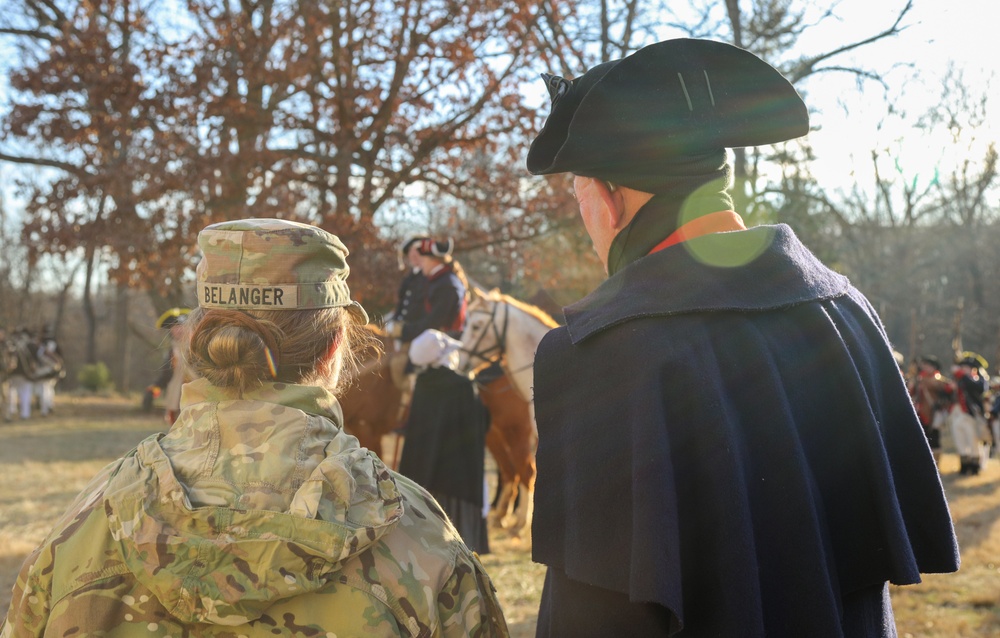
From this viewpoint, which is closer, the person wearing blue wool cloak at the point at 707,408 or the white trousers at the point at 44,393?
the person wearing blue wool cloak at the point at 707,408

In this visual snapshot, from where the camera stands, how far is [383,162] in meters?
11.9

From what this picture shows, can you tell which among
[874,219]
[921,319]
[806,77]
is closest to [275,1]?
[806,77]

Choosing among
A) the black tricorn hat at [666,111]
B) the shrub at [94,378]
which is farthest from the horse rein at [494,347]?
the shrub at [94,378]

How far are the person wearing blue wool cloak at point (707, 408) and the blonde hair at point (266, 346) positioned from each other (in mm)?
438

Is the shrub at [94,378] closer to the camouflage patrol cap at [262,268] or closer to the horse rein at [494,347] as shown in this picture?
the horse rein at [494,347]

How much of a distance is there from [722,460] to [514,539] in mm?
7033

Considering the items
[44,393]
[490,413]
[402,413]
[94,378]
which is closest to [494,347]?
[490,413]

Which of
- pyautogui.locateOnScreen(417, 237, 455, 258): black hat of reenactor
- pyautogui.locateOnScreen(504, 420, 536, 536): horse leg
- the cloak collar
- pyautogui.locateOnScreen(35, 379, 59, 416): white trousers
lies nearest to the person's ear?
the cloak collar

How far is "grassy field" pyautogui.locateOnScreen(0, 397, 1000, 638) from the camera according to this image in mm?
5910

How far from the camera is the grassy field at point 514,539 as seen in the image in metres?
5.91

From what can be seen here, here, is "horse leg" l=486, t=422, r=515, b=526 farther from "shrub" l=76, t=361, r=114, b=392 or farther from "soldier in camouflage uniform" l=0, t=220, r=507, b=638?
"shrub" l=76, t=361, r=114, b=392

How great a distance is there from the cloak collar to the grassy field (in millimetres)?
4351

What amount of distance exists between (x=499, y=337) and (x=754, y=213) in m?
6.10

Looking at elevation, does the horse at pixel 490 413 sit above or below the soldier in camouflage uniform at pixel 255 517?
below
